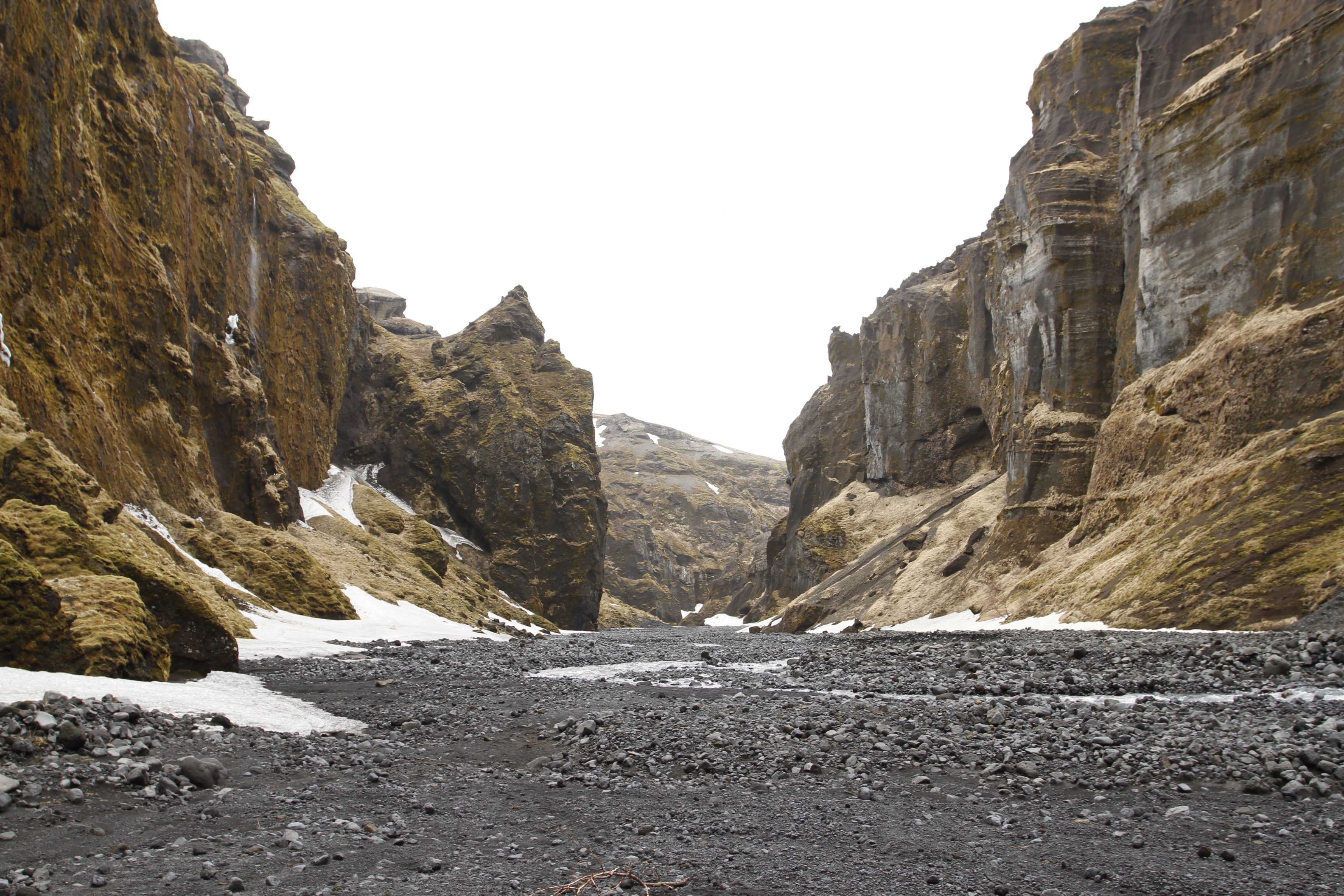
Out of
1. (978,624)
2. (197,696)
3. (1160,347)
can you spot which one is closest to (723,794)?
Result: (197,696)

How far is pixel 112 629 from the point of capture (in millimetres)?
11484

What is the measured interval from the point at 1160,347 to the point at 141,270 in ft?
162

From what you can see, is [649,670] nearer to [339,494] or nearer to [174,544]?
[174,544]

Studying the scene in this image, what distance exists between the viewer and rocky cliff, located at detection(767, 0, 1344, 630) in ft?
77.6

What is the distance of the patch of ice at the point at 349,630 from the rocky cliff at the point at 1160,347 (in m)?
26.8

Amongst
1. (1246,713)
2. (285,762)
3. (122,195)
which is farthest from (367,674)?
(122,195)

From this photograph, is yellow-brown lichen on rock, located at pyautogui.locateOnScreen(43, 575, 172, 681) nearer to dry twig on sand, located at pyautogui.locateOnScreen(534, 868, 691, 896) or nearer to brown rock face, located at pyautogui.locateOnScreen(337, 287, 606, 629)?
dry twig on sand, located at pyautogui.locateOnScreen(534, 868, 691, 896)

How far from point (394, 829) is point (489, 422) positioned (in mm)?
79148

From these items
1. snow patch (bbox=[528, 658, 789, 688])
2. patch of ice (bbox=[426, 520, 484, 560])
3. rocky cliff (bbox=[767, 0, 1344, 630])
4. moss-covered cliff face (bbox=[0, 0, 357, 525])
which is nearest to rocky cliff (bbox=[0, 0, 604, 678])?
moss-covered cliff face (bbox=[0, 0, 357, 525])

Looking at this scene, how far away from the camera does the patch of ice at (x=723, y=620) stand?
120 metres

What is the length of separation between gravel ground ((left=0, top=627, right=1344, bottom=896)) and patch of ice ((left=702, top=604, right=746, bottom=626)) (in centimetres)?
10367

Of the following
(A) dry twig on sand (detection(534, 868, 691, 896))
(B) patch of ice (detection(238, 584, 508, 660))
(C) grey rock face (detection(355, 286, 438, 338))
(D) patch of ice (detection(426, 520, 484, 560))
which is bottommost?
(B) patch of ice (detection(238, 584, 508, 660))

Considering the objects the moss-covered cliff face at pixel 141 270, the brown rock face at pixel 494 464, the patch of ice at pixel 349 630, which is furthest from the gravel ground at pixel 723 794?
the brown rock face at pixel 494 464

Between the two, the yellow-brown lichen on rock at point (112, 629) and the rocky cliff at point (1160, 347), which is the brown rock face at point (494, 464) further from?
the yellow-brown lichen on rock at point (112, 629)
